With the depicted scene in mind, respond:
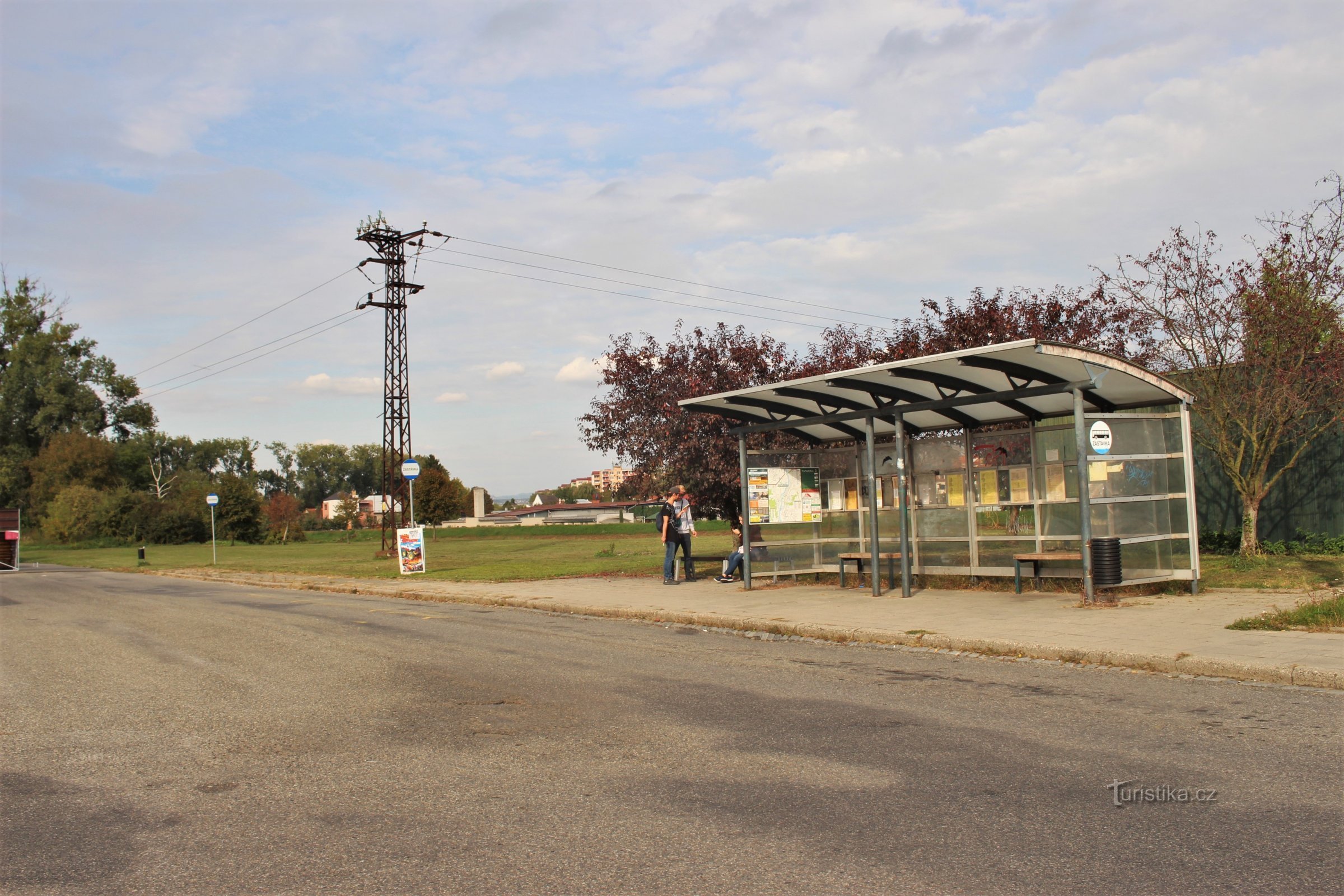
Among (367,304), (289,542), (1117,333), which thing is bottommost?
(289,542)

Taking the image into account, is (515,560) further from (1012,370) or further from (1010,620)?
(1010,620)

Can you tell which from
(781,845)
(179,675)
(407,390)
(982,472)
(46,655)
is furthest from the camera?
(407,390)

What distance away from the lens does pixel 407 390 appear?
129ft

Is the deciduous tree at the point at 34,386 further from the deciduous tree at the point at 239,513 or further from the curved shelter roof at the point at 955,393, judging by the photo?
the curved shelter roof at the point at 955,393

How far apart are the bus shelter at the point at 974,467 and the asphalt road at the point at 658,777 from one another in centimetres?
460

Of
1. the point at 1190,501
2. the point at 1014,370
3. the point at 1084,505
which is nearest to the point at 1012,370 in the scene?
the point at 1014,370

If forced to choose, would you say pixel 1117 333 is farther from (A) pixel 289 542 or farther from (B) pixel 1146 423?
(A) pixel 289 542

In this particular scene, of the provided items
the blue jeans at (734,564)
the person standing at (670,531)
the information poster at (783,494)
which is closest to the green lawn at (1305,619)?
the information poster at (783,494)

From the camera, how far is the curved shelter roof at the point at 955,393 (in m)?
12.2

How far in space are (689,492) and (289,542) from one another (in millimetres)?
60059

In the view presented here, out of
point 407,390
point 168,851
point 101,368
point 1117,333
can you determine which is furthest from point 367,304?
point 101,368

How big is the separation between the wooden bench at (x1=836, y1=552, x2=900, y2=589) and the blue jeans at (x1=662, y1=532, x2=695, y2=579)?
341 cm

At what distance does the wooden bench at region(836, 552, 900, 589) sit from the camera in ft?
52.2

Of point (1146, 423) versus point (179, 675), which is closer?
point (179, 675)
